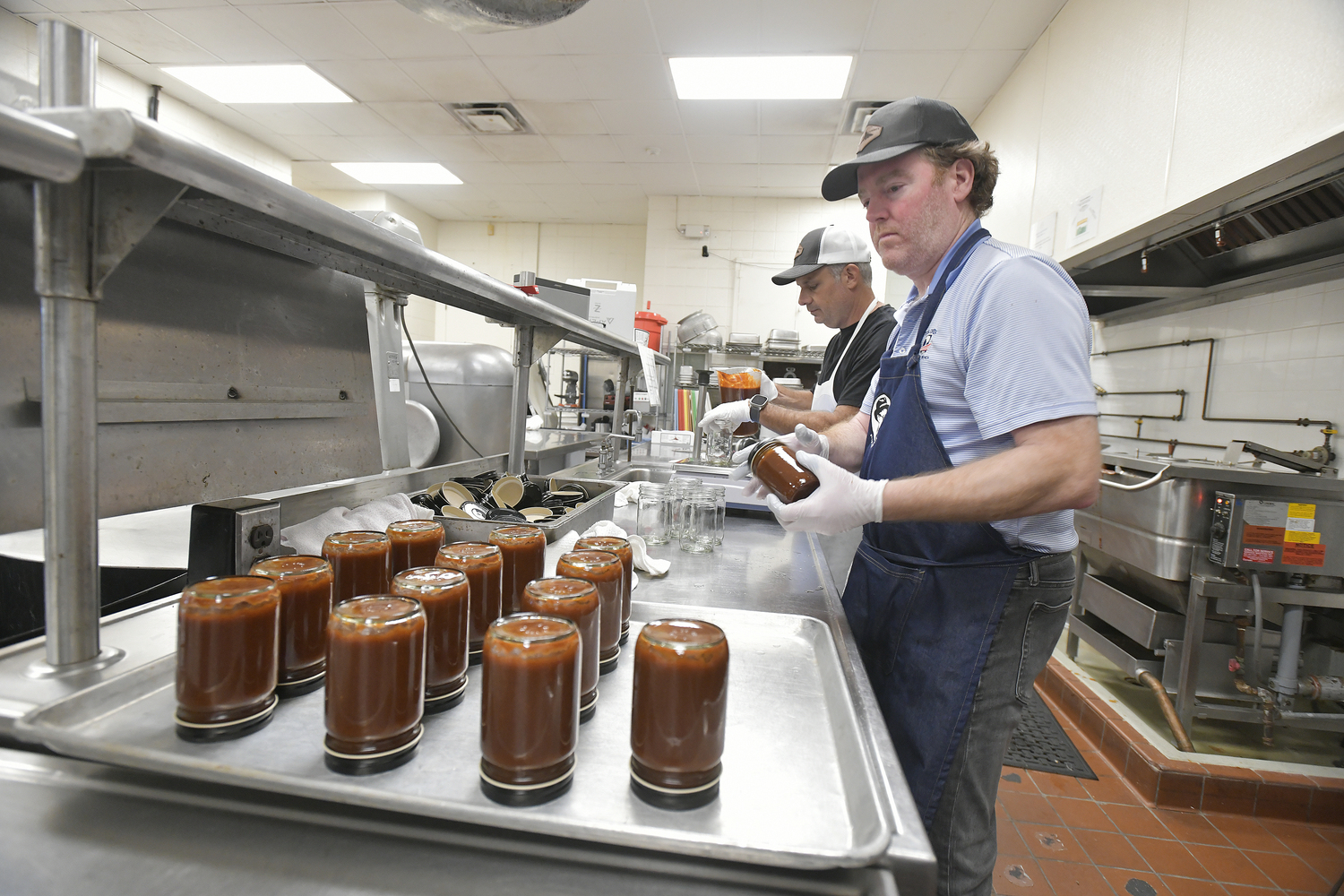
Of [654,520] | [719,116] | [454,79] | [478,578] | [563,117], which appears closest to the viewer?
[478,578]

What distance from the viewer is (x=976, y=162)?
1380 millimetres

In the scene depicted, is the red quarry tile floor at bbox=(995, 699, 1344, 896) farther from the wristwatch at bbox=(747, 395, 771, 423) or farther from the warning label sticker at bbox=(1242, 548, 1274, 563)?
the wristwatch at bbox=(747, 395, 771, 423)

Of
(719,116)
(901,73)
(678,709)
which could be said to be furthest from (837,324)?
(719,116)

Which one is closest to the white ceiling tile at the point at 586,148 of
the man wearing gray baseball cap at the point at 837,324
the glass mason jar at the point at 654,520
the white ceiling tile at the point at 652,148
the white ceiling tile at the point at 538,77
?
the white ceiling tile at the point at 652,148

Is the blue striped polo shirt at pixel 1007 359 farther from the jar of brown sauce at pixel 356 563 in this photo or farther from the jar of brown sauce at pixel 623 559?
the jar of brown sauce at pixel 356 563

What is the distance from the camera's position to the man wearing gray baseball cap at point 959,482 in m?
1.04

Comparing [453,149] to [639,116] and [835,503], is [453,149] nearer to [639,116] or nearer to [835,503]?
[639,116]

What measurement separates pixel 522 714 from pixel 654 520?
53.6 inches

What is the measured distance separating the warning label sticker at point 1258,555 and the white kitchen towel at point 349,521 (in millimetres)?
2785

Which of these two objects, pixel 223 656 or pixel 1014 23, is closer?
pixel 223 656

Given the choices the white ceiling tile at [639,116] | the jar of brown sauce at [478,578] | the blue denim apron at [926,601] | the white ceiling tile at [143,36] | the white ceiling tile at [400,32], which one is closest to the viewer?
the jar of brown sauce at [478,578]

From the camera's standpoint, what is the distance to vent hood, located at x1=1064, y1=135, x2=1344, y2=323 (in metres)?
2.16

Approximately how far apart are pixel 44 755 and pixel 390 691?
417mm

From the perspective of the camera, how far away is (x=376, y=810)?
685 mm
